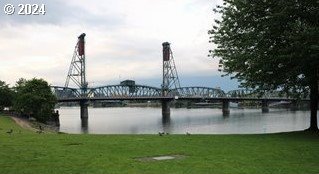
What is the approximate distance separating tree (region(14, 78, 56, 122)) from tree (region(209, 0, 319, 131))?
6896cm

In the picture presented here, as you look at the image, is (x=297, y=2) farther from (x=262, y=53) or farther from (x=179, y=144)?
(x=179, y=144)

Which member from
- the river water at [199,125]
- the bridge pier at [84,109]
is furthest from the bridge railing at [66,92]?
the river water at [199,125]

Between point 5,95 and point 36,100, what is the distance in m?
20.3

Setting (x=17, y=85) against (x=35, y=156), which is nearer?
(x=35, y=156)

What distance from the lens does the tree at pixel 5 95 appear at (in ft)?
369

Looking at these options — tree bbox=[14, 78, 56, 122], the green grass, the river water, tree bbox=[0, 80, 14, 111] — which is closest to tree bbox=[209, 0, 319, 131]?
the green grass

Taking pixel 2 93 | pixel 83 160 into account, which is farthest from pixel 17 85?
pixel 83 160

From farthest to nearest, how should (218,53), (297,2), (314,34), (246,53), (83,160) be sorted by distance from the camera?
(218,53) → (246,53) → (297,2) → (314,34) → (83,160)

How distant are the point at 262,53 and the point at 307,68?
2.88 m

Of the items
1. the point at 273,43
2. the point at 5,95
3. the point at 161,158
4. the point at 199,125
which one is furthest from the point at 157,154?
the point at 5,95

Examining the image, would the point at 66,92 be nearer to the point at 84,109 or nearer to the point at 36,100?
the point at 84,109

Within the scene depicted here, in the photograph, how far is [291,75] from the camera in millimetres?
30031

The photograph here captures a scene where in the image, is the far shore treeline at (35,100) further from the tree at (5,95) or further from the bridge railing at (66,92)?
the bridge railing at (66,92)

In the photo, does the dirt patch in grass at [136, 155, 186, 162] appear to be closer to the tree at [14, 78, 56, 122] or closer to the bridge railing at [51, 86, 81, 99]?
the tree at [14, 78, 56, 122]
